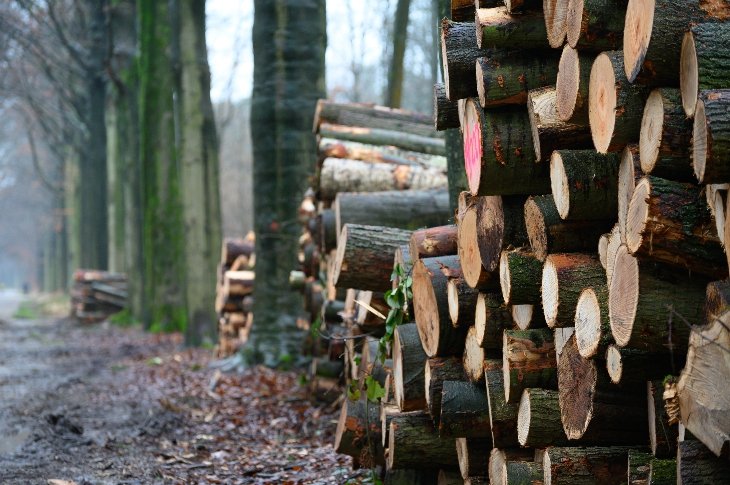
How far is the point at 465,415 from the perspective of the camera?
4039 millimetres

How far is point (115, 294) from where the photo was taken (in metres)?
22.4

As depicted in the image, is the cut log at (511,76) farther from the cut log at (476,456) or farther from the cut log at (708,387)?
the cut log at (476,456)

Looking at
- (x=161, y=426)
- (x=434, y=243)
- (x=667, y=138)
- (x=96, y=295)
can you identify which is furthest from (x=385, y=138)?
(x=96, y=295)

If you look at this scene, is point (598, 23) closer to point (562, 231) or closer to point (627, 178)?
point (627, 178)

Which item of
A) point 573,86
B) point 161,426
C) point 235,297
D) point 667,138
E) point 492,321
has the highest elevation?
point 573,86

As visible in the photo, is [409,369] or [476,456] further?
[409,369]

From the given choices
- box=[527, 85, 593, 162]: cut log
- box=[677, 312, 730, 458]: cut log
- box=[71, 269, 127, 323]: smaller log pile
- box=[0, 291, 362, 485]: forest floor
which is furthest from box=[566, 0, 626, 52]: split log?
box=[71, 269, 127, 323]: smaller log pile

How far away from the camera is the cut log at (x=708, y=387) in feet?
7.88

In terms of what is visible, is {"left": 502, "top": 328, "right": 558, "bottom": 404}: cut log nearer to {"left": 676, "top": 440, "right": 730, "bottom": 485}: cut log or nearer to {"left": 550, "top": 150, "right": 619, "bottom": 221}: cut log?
{"left": 550, "top": 150, "right": 619, "bottom": 221}: cut log

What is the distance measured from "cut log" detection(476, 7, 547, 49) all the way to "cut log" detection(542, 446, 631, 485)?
1.65m

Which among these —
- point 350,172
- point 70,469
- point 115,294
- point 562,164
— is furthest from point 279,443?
point 115,294

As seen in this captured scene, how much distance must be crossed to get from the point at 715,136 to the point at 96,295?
854 inches

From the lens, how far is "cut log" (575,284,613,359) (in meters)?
2.92

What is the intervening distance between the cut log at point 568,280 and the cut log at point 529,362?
0.33 meters
